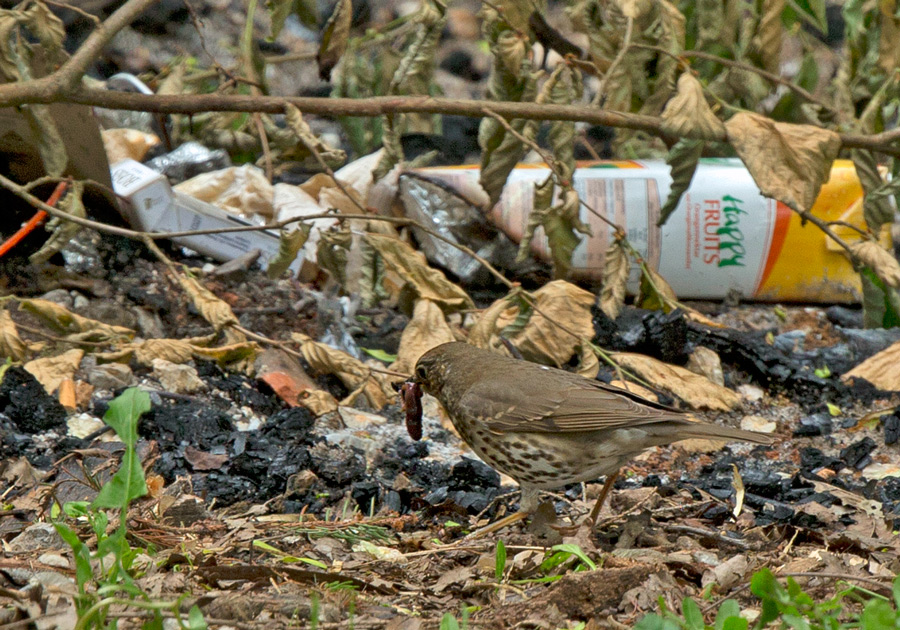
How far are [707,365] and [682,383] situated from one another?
32cm

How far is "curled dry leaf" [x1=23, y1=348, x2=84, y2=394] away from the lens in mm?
3287

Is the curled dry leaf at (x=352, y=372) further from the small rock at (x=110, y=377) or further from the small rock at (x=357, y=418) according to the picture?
the small rock at (x=110, y=377)

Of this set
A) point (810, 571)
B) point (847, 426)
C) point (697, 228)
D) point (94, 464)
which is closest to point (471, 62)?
point (697, 228)

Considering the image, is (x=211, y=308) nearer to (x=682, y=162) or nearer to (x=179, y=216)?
(x=179, y=216)

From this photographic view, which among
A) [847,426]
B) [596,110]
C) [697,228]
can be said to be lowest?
[847,426]

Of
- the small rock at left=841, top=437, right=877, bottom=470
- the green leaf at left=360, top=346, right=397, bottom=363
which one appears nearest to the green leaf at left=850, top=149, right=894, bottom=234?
the small rock at left=841, top=437, right=877, bottom=470

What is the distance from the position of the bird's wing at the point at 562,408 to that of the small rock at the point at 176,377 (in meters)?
1.06

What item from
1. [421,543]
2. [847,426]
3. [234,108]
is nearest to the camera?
[421,543]

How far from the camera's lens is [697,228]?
4387mm

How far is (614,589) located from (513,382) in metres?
0.84

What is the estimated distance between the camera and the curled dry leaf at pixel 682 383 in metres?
3.59

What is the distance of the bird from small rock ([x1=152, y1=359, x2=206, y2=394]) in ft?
3.31

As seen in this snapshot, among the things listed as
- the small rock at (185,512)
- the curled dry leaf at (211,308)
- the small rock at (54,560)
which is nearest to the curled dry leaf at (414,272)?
the curled dry leaf at (211,308)

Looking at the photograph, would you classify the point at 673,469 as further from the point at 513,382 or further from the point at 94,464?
the point at 94,464
